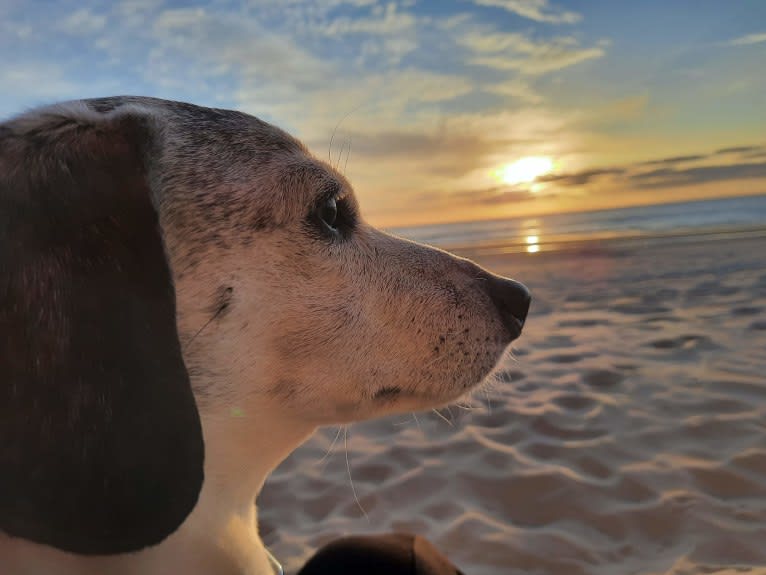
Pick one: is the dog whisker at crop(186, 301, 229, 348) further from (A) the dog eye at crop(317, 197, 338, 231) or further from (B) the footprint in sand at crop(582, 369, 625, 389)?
(B) the footprint in sand at crop(582, 369, 625, 389)

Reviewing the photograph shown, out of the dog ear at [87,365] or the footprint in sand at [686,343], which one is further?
the footprint in sand at [686,343]

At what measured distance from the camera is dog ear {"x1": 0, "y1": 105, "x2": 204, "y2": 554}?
1.50 m

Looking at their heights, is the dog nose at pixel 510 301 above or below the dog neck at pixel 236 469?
above

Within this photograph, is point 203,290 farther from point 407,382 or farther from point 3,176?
point 407,382

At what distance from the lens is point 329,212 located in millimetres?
2311

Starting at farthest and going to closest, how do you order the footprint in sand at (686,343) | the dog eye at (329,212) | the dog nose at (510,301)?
the footprint in sand at (686,343), the dog nose at (510,301), the dog eye at (329,212)

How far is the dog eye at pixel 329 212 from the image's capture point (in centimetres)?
227

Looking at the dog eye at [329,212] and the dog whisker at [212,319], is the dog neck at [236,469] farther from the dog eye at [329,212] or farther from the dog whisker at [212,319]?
the dog eye at [329,212]

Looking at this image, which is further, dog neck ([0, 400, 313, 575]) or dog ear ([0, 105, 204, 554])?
dog neck ([0, 400, 313, 575])

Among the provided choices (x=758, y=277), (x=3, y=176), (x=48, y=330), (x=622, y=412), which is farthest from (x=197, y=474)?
(x=758, y=277)

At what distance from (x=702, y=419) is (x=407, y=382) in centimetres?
313

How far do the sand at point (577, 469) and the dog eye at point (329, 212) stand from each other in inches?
39.8

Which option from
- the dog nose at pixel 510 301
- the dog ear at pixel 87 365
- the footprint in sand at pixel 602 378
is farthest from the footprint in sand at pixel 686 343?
the dog ear at pixel 87 365

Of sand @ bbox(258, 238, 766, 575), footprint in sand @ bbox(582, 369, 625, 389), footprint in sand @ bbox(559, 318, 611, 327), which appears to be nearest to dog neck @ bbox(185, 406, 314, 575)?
sand @ bbox(258, 238, 766, 575)
